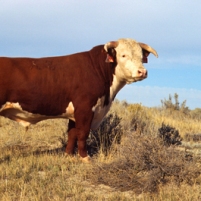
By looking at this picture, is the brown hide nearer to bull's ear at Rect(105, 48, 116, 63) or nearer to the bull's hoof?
the bull's hoof

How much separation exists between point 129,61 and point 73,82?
1.04m

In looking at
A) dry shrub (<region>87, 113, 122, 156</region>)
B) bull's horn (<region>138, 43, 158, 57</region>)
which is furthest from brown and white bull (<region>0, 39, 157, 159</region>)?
dry shrub (<region>87, 113, 122, 156</region>)

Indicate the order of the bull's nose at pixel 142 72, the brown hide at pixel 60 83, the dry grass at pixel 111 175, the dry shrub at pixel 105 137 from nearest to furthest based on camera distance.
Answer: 1. the dry grass at pixel 111 175
2. the bull's nose at pixel 142 72
3. the brown hide at pixel 60 83
4. the dry shrub at pixel 105 137

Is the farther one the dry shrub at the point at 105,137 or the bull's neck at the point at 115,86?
the dry shrub at the point at 105,137

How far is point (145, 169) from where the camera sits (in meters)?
5.49

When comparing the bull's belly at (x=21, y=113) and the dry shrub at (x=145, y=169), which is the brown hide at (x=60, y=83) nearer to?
the bull's belly at (x=21, y=113)

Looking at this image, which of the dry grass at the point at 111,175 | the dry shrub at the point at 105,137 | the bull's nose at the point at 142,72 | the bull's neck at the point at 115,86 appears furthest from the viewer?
the dry shrub at the point at 105,137

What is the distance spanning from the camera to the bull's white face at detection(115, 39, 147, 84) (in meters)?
6.37

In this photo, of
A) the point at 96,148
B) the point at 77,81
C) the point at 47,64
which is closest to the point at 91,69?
the point at 77,81

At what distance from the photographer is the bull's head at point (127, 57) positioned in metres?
6.43

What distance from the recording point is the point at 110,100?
278 inches

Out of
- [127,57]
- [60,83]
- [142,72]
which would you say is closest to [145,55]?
[127,57]

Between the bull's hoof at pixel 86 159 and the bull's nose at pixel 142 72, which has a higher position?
the bull's nose at pixel 142 72

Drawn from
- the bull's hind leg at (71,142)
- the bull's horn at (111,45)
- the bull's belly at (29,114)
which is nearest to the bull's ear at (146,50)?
the bull's horn at (111,45)
